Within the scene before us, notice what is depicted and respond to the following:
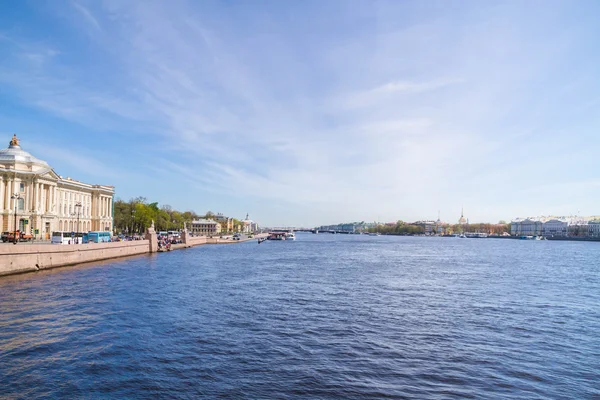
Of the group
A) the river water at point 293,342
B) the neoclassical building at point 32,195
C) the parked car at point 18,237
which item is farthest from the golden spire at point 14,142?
the river water at point 293,342

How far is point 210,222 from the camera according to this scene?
197 metres

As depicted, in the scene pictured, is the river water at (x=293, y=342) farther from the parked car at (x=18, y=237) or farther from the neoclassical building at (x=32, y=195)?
the neoclassical building at (x=32, y=195)

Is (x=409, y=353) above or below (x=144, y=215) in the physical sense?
below

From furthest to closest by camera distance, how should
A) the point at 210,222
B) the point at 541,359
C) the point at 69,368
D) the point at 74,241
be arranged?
the point at 210,222 < the point at 74,241 < the point at 541,359 < the point at 69,368

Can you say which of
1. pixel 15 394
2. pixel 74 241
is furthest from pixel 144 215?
pixel 15 394

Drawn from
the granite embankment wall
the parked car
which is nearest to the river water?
the granite embankment wall

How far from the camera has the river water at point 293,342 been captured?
11484 mm

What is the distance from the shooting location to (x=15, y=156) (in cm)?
6581

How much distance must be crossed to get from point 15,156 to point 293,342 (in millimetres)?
67318

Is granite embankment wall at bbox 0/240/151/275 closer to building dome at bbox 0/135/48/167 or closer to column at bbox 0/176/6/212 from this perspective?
column at bbox 0/176/6/212

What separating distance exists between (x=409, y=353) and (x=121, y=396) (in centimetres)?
881

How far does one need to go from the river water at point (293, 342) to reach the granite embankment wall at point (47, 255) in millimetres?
1723

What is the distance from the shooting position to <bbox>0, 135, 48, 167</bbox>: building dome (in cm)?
6475

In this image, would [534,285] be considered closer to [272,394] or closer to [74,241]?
[272,394]
